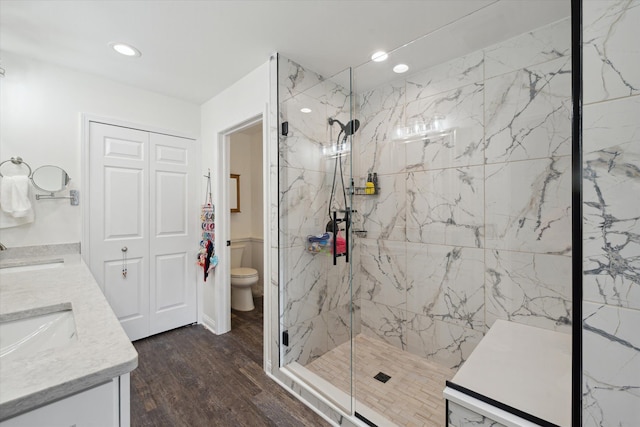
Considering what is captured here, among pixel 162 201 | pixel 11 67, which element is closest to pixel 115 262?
pixel 162 201

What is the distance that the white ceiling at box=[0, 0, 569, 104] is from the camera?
1.57 m

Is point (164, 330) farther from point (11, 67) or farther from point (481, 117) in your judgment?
point (481, 117)

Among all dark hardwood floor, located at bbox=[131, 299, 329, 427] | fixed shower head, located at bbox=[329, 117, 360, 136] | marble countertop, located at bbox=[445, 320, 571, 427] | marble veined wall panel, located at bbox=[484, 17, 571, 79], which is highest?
marble veined wall panel, located at bbox=[484, 17, 571, 79]

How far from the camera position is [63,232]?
2.28 metres

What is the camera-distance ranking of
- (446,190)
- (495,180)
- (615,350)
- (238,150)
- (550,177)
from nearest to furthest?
1. (615,350)
2. (550,177)
3. (495,180)
4. (446,190)
5. (238,150)

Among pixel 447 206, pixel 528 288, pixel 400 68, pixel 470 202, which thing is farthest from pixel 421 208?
pixel 400 68

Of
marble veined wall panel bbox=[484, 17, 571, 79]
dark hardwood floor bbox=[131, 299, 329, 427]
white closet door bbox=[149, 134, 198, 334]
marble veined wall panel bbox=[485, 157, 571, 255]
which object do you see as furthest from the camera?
white closet door bbox=[149, 134, 198, 334]

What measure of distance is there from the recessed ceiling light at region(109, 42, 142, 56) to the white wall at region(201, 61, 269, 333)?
77 cm

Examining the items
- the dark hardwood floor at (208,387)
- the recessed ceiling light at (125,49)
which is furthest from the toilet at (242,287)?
the recessed ceiling light at (125,49)

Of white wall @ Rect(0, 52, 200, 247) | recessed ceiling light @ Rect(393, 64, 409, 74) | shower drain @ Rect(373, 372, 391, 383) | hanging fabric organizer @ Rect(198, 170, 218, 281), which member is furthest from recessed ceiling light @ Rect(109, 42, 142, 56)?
shower drain @ Rect(373, 372, 391, 383)

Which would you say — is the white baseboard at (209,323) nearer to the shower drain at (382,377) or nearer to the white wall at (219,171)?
the white wall at (219,171)

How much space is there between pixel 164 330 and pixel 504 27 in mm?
3699

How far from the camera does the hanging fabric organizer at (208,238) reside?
280 centimetres

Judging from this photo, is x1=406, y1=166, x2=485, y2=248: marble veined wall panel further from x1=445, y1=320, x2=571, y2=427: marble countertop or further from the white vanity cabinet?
the white vanity cabinet
